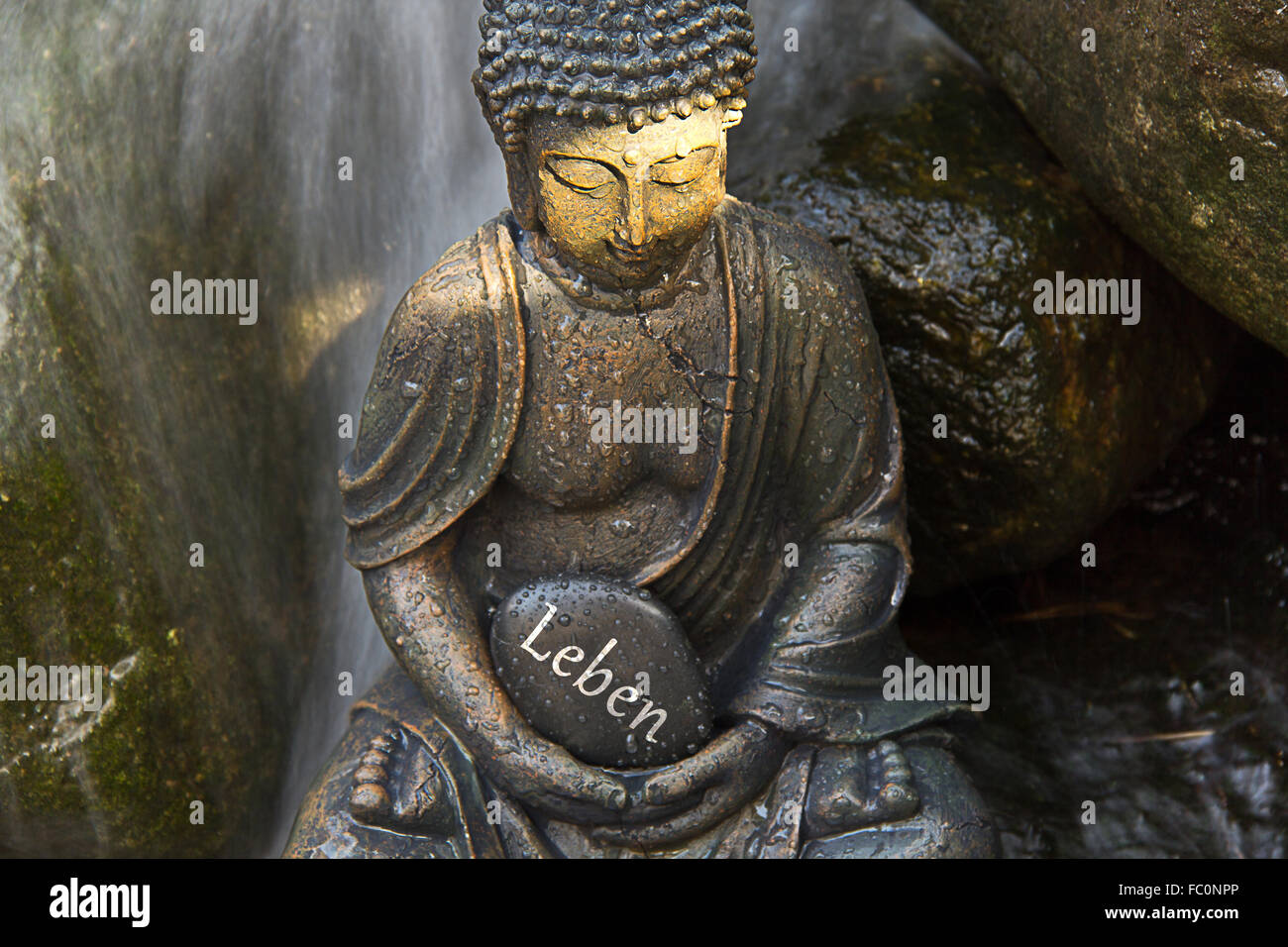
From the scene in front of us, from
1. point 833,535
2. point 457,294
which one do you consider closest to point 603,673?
point 833,535

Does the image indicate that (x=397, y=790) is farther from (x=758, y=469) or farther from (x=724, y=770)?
(x=758, y=469)

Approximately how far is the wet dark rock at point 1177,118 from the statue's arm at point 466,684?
2011mm

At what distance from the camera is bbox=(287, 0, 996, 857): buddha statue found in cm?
327

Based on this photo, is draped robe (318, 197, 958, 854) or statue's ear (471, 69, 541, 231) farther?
draped robe (318, 197, 958, 854)

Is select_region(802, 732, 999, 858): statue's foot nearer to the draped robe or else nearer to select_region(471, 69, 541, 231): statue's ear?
the draped robe

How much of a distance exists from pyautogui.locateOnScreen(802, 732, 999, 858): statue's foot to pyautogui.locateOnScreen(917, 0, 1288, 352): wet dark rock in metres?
1.49

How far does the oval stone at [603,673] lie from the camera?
131 inches

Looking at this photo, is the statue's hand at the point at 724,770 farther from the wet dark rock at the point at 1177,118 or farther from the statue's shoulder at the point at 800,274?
the wet dark rock at the point at 1177,118

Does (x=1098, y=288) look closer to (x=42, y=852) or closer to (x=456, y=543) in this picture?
(x=456, y=543)

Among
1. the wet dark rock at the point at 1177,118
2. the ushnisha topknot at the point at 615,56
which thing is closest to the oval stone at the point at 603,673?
the ushnisha topknot at the point at 615,56

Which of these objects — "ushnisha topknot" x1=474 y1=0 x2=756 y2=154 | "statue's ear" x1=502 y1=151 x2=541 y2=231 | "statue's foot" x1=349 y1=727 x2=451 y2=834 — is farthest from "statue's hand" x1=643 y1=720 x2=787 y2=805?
"ushnisha topknot" x1=474 y1=0 x2=756 y2=154

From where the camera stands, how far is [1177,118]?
3686 millimetres

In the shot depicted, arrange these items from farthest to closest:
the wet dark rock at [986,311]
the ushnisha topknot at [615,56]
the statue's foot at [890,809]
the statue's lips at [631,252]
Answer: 1. the wet dark rock at [986,311]
2. the statue's foot at [890,809]
3. the statue's lips at [631,252]
4. the ushnisha topknot at [615,56]

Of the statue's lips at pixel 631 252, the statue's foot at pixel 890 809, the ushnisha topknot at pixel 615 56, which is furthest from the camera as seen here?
the statue's foot at pixel 890 809
